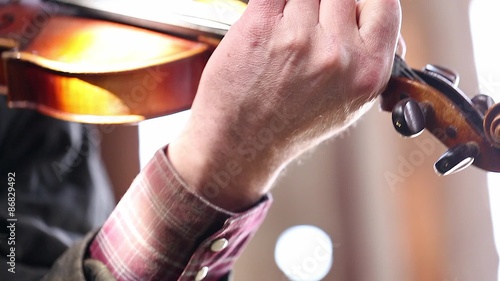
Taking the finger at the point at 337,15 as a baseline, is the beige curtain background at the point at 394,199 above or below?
below

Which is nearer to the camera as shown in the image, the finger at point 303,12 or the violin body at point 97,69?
the finger at point 303,12

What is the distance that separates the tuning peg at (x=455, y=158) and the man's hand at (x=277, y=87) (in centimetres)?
7

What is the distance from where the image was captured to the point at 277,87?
444 mm

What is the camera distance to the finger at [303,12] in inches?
16.7

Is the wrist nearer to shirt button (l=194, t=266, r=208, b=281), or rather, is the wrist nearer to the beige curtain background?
shirt button (l=194, t=266, r=208, b=281)

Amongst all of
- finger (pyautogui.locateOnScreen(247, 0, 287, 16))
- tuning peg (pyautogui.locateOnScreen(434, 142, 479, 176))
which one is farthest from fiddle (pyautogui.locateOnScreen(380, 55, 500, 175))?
finger (pyautogui.locateOnScreen(247, 0, 287, 16))

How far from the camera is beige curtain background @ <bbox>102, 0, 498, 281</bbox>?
631 millimetres

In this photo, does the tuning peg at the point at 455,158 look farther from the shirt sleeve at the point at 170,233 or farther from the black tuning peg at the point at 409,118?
the shirt sleeve at the point at 170,233

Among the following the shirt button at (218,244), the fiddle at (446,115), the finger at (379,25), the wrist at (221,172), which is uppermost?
the finger at (379,25)

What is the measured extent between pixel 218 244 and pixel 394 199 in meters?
0.27

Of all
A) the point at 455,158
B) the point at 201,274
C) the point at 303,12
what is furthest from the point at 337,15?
the point at 201,274

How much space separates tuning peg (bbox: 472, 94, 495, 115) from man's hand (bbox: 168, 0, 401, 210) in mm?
72

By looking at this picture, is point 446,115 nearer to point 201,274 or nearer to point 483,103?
point 483,103

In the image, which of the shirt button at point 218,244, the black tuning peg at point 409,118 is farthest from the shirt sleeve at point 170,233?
the black tuning peg at point 409,118
